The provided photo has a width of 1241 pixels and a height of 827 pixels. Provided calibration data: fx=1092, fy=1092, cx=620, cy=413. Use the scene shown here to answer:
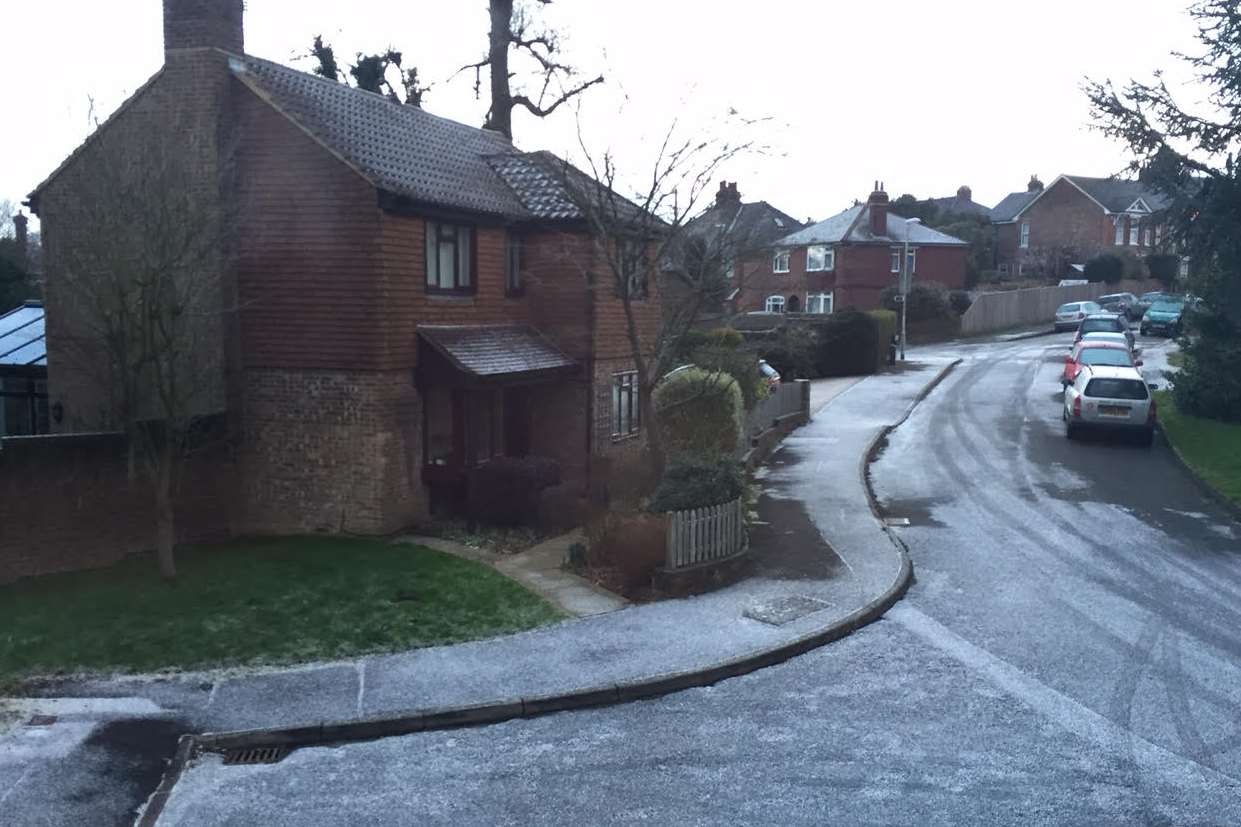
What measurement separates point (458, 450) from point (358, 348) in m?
2.82

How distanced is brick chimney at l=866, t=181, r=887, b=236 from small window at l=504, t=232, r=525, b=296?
133ft

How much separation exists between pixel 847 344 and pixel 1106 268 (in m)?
34.9

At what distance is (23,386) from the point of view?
20.5 m

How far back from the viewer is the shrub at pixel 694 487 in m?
15.2

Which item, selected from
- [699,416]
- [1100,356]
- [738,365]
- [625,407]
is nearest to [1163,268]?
[1100,356]

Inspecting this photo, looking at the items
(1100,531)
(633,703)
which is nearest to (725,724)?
(633,703)

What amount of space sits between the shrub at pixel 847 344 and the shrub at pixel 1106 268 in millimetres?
33333

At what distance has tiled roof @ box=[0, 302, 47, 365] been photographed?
20219 mm

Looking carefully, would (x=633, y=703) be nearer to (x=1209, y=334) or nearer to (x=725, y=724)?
(x=725, y=724)

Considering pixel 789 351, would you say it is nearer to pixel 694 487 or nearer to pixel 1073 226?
pixel 694 487

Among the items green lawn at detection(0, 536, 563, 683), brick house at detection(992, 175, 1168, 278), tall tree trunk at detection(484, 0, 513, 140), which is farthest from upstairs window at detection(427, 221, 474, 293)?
brick house at detection(992, 175, 1168, 278)

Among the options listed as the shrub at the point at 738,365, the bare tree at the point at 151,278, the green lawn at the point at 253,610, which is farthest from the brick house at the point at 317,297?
the shrub at the point at 738,365

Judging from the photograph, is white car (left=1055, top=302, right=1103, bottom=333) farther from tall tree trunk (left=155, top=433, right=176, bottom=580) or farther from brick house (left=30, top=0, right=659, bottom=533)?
tall tree trunk (left=155, top=433, right=176, bottom=580)

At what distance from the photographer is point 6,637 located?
39.9 ft
